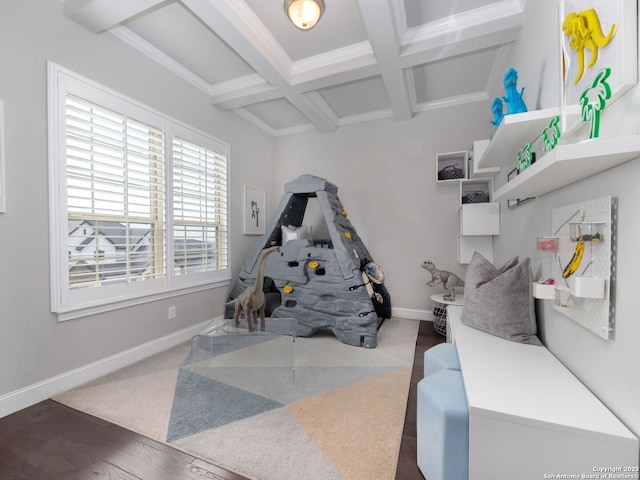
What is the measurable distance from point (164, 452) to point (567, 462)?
1554 mm

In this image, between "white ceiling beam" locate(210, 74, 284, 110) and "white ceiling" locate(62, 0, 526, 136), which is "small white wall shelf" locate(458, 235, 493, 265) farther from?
"white ceiling beam" locate(210, 74, 284, 110)

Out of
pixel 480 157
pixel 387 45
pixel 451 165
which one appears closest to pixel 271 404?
pixel 480 157

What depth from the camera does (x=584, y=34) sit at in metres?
0.94

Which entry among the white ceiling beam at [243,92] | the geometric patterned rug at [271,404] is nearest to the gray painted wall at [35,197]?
the geometric patterned rug at [271,404]

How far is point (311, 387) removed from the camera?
1854mm

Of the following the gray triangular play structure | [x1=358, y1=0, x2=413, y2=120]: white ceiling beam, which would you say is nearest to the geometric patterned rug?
the gray triangular play structure

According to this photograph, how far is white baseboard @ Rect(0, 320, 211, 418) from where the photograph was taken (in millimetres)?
1590

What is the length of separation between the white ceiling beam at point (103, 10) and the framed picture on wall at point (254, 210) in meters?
1.87

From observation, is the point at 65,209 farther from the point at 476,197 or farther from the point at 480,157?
the point at 476,197

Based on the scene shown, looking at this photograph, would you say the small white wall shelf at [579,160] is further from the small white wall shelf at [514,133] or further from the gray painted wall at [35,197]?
the gray painted wall at [35,197]

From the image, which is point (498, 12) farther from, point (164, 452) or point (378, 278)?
point (164, 452)

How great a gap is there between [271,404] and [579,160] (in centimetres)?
181

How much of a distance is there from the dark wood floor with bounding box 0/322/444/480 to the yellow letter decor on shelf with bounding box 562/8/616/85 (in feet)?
5.46

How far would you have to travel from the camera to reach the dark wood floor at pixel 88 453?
1180 mm
